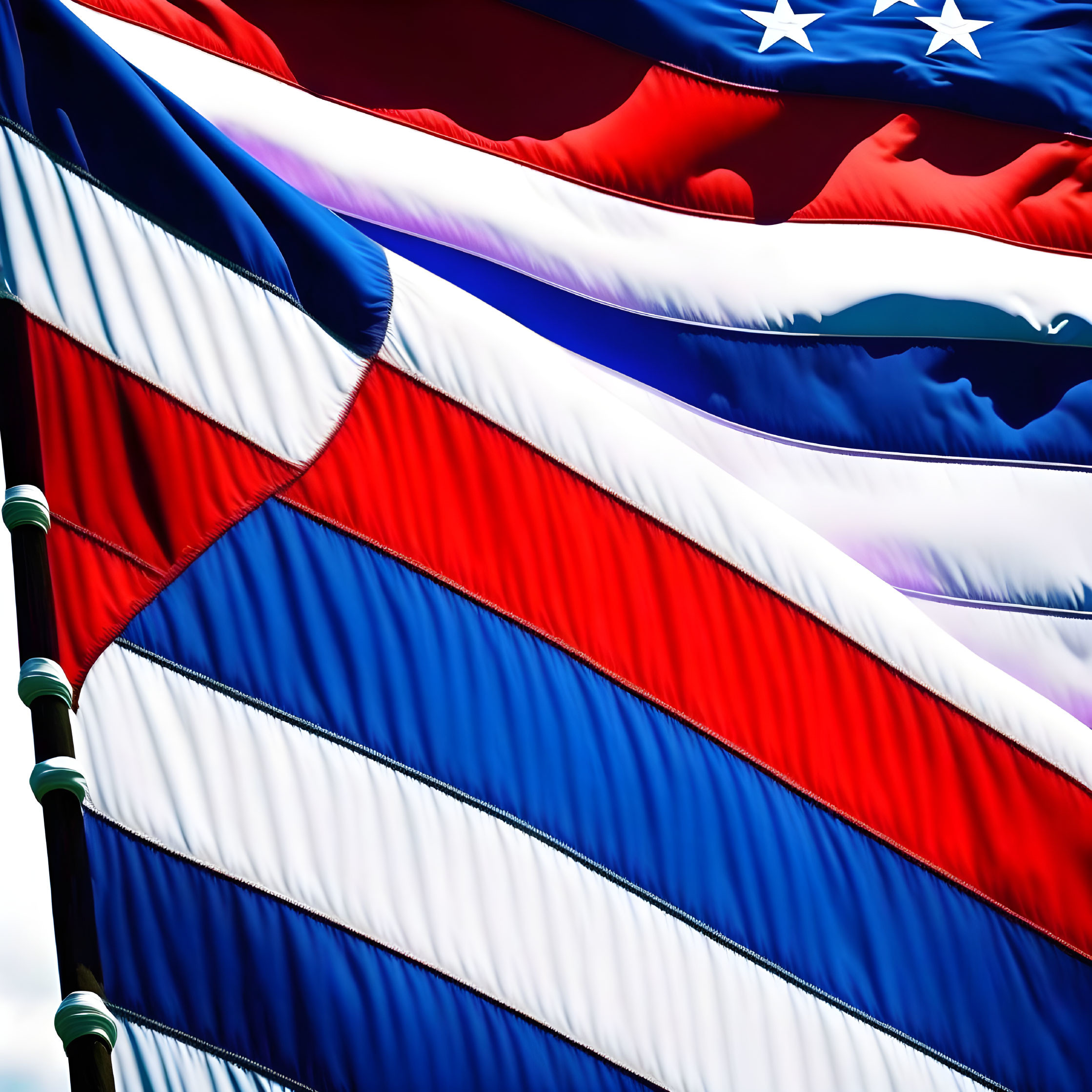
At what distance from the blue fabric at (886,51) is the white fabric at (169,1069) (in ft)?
13.5

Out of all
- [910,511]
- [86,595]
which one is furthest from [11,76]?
[910,511]

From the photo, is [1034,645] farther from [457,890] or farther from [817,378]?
[457,890]

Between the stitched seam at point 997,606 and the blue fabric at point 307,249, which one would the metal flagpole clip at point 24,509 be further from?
the stitched seam at point 997,606

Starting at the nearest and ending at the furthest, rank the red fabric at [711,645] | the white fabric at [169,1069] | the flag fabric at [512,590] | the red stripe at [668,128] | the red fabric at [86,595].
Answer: the white fabric at [169,1069]
the red fabric at [86,595]
the flag fabric at [512,590]
the red fabric at [711,645]
the red stripe at [668,128]

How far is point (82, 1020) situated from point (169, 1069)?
2.11 ft

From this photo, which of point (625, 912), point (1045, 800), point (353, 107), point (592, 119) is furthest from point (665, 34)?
point (625, 912)

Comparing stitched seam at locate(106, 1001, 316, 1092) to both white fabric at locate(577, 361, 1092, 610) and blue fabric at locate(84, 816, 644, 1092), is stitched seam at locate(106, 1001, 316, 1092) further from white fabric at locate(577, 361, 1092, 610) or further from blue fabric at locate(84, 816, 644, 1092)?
white fabric at locate(577, 361, 1092, 610)

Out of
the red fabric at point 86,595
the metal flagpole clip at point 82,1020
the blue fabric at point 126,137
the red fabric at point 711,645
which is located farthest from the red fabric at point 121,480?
the metal flagpole clip at point 82,1020

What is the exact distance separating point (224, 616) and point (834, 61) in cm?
369

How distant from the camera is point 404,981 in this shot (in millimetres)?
3521

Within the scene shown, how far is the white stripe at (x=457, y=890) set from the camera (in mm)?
3453

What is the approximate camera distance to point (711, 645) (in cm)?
438

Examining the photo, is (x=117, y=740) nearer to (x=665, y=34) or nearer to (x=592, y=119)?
(x=592, y=119)

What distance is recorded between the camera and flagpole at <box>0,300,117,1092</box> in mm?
2586
